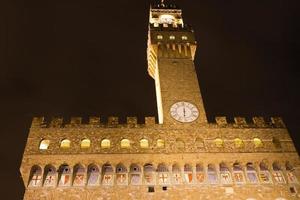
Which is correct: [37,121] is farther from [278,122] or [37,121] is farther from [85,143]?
[278,122]

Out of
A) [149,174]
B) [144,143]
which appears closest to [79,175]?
[149,174]

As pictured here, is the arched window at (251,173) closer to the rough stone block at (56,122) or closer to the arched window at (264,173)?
the arched window at (264,173)

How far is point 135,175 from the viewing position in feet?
74.0

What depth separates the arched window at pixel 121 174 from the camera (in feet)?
72.3

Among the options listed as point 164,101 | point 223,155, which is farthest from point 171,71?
point 223,155

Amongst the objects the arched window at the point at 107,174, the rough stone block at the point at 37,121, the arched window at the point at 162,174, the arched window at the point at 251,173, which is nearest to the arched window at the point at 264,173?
the arched window at the point at 251,173

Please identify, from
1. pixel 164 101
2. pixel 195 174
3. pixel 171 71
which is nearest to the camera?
pixel 195 174

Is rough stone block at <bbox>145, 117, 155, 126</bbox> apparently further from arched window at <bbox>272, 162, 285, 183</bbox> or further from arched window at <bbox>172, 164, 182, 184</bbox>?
arched window at <bbox>272, 162, 285, 183</bbox>

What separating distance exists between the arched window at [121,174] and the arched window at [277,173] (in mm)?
10006

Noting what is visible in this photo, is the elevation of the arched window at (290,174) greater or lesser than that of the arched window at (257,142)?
lesser

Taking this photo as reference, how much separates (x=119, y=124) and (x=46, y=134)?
509 centimetres

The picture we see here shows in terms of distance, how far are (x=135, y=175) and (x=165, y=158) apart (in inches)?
90.8

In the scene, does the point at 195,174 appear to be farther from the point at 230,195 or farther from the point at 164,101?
the point at 164,101

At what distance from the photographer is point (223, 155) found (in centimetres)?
2359
